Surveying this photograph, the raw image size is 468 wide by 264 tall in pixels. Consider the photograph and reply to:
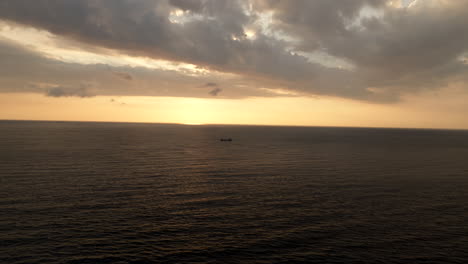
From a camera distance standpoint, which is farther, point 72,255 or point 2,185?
point 2,185

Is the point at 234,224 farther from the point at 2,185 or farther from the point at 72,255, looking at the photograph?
the point at 2,185

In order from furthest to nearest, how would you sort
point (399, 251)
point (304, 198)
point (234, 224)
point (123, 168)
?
point (123, 168), point (304, 198), point (234, 224), point (399, 251)

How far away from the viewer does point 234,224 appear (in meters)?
39.1

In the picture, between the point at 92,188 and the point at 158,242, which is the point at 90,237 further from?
the point at 92,188

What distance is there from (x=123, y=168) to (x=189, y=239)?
5225 centimetres

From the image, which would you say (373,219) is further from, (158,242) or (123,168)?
(123,168)

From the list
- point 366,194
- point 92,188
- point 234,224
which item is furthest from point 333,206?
point 92,188

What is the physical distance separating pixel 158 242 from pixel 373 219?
1217 inches

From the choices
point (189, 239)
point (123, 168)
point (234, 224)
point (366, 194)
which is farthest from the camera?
point (123, 168)

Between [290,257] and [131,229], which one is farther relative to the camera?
[131,229]

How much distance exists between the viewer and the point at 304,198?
51969 mm

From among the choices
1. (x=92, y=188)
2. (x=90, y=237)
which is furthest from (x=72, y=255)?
(x=92, y=188)

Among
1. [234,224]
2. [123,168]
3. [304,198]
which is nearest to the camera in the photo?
[234,224]

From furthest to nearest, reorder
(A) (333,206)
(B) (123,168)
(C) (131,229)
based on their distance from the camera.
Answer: (B) (123,168) < (A) (333,206) < (C) (131,229)
